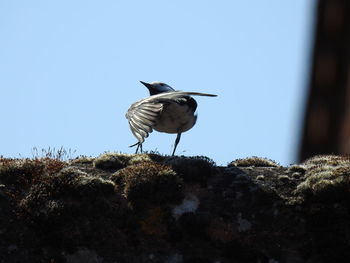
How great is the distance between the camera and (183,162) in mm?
12125

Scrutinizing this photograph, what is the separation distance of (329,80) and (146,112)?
11.4 m

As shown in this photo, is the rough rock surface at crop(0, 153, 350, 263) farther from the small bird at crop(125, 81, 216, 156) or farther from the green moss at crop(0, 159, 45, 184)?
the small bird at crop(125, 81, 216, 156)

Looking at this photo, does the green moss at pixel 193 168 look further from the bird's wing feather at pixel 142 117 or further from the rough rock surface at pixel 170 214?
the bird's wing feather at pixel 142 117

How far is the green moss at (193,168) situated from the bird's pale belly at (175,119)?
4489 millimetres

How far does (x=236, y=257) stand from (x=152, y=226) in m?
1.66

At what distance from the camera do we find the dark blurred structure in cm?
295

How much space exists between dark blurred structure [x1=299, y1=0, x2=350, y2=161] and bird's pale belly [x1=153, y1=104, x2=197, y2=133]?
13.5m

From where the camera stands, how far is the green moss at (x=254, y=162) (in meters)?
13.9

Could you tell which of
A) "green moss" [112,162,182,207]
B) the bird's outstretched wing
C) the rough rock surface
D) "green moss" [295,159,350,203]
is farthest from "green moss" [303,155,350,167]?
the bird's outstretched wing

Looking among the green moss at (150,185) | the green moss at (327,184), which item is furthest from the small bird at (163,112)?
the green moss at (327,184)

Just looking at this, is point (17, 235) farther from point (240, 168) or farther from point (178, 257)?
point (240, 168)

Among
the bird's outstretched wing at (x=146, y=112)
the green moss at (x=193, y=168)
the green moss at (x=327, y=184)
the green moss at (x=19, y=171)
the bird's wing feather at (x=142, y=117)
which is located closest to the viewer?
the green moss at (x=327, y=184)

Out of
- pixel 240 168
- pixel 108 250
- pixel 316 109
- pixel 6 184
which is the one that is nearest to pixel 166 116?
pixel 240 168

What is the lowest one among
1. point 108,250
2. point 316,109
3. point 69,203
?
point 108,250
